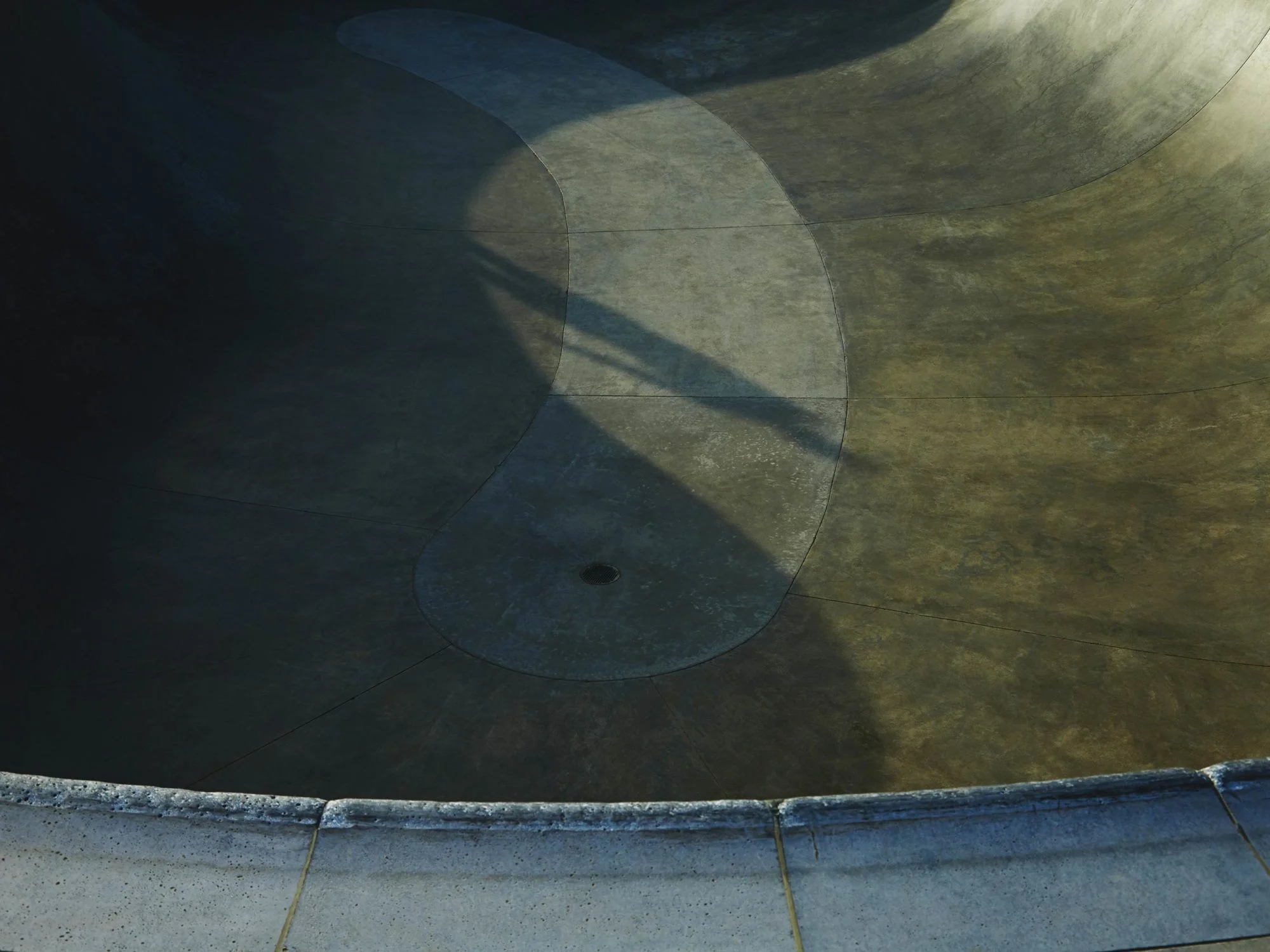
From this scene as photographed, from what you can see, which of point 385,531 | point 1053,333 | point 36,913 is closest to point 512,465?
point 385,531

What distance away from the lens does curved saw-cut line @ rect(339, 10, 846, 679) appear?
24.8 feet

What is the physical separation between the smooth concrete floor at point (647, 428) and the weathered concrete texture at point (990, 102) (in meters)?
0.05

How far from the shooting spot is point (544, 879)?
373cm

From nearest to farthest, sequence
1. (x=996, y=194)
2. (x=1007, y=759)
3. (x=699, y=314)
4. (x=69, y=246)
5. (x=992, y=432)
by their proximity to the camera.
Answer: (x=1007, y=759) → (x=992, y=432) → (x=69, y=246) → (x=699, y=314) → (x=996, y=194)

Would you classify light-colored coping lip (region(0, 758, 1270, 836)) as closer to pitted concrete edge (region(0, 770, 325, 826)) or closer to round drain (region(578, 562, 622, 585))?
pitted concrete edge (region(0, 770, 325, 826))

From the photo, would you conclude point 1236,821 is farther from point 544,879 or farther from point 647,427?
point 647,427

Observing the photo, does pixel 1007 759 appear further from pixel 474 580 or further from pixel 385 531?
pixel 385 531

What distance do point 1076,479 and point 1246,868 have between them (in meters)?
5.05

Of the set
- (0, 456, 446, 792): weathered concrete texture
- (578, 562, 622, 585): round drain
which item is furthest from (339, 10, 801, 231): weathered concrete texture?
(0, 456, 446, 792): weathered concrete texture

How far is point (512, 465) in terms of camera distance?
896 centimetres

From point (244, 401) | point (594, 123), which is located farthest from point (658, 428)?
point (594, 123)

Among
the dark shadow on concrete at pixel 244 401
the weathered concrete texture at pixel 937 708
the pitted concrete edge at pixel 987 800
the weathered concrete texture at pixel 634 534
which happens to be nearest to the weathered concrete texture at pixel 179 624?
the dark shadow on concrete at pixel 244 401

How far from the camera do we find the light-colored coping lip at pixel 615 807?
12.7 feet

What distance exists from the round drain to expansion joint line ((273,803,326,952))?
13.2 feet
